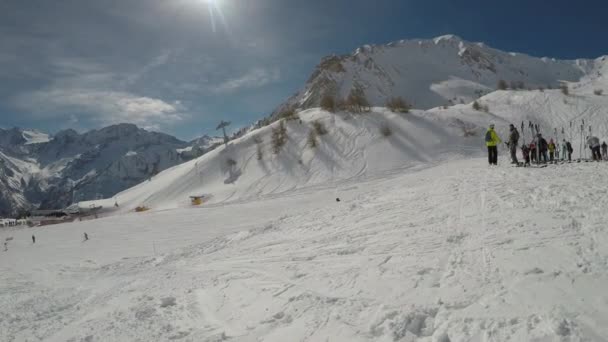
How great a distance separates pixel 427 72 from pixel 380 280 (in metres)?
122

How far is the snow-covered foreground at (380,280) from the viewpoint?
337cm

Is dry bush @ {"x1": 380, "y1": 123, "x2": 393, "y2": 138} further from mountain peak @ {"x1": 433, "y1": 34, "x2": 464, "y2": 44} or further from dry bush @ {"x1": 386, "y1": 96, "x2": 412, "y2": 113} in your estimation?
mountain peak @ {"x1": 433, "y1": 34, "x2": 464, "y2": 44}

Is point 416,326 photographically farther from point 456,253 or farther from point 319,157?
point 319,157

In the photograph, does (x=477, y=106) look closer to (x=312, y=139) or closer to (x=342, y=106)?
(x=342, y=106)

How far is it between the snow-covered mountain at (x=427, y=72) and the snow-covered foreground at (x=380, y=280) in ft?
278

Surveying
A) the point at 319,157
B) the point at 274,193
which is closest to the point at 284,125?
the point at 319,157

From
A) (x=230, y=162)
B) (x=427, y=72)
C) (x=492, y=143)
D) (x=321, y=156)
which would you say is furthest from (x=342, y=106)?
(x=427, y=72)

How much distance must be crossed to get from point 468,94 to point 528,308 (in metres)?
94.1

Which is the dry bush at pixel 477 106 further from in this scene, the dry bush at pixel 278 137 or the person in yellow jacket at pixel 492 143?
the person in yellow jacket at pixel 492 143

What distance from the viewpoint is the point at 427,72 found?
112938 mm

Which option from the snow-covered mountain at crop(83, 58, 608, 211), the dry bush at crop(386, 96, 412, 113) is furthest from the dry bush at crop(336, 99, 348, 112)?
the dry bush at crop(386, 96, 412, 113)

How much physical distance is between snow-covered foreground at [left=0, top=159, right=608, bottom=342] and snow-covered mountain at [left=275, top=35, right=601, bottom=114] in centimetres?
8473

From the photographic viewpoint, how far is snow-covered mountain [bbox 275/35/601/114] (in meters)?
96.1

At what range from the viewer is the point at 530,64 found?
126125mm
